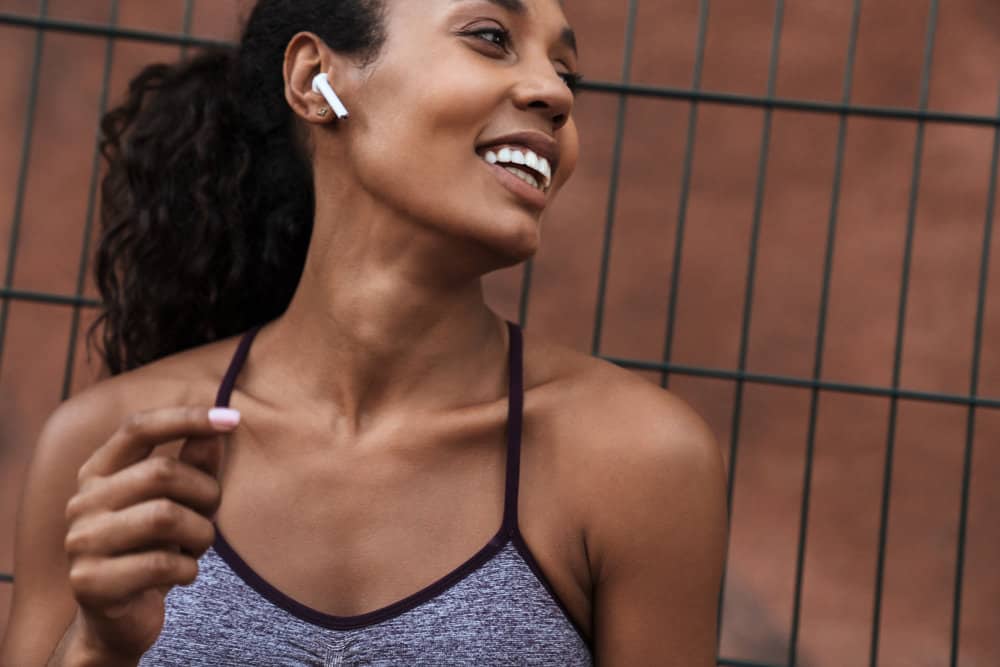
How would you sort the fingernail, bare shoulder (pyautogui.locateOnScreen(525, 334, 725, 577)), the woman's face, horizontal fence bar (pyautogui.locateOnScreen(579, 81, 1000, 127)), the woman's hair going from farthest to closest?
1. horizontal fence bar (pyautogui.locateOnScreen(579, 81, 1000, 127))
2. the woman's hair
3. bare shoulder (pyautogui.locateOnScreen(525, 334, 725, 577))
4. the woman's face
5. the fingernail

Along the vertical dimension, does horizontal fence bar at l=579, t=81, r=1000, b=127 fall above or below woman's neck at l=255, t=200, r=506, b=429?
above

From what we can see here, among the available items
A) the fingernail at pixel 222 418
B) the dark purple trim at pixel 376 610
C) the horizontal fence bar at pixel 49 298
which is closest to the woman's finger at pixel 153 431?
the fingernail at pixel 222 418

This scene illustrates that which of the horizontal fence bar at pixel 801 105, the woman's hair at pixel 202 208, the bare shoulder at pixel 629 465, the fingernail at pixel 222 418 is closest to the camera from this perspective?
the fingernail at pixel 222 418

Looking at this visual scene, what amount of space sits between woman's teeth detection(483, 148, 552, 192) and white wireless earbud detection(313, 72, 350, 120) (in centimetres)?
18

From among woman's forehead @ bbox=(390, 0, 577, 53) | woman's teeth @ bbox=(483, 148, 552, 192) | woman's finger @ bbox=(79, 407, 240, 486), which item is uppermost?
woman's forehead @ bbox=(390, 0, 577, 53)

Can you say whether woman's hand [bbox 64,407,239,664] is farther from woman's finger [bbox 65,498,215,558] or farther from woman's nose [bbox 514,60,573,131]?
woman's nose [bbox 514,60,573,131]

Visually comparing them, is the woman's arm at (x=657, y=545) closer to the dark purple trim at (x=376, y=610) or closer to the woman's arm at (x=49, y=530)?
the dark purple trim at (x=376, y=610)

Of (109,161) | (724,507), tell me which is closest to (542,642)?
(724,507)

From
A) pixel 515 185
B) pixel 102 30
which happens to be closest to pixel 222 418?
pixel 515 185

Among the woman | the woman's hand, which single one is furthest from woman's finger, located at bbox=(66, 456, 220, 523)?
the woman

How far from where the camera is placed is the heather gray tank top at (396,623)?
4.69 feet

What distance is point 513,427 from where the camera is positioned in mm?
1518

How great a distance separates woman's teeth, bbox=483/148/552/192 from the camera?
141cm

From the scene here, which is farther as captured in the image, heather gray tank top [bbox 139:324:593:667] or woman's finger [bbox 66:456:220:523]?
heather gray tank top [bbox 139:324:593:667]
